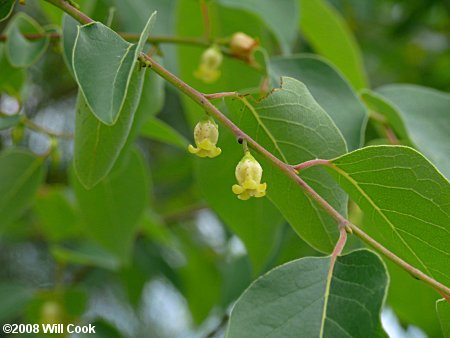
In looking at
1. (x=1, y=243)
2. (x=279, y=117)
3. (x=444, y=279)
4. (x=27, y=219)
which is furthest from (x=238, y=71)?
(x=1, y=243)

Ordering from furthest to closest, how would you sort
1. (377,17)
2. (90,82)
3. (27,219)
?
(377,17) → (27,219) → (90,82)

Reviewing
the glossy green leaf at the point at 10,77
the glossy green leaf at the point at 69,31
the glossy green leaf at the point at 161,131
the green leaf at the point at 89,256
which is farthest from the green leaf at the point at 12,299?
the glossy green leaf at the point at 69,31

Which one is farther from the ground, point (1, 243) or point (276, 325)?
point (276, 325)

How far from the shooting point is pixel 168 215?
2.06 metres

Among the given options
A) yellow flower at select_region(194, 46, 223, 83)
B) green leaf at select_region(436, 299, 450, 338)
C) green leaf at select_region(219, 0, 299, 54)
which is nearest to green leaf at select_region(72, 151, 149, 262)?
yellow flower at select_region(194, 46, 223, 83)

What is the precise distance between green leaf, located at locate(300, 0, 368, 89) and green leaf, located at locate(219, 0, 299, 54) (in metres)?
0.14

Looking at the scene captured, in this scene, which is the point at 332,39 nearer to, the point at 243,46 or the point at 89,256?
the point at 243,46

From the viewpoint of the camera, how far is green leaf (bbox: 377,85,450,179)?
1.06 metres

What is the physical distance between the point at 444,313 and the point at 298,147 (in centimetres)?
21

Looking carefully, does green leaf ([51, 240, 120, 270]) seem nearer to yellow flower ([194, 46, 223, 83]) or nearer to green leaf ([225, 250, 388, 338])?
→ yellow flower ([194, 46, 223, 83])

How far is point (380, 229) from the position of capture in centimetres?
75

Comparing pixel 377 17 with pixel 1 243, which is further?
pixel 377 17

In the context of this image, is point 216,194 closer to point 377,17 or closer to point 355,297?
point 355,297

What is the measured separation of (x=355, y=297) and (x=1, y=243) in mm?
1745
